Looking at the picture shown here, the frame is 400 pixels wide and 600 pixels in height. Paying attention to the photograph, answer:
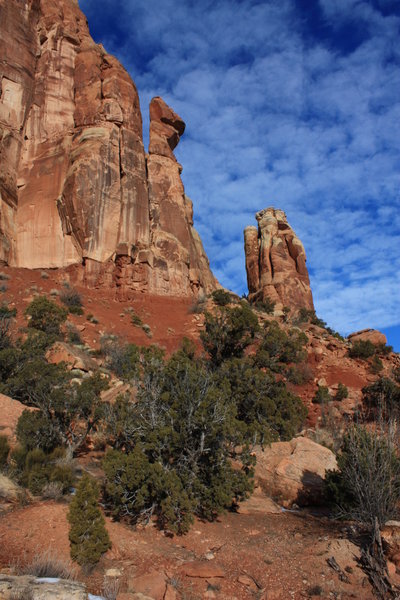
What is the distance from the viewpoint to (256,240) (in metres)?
52.2

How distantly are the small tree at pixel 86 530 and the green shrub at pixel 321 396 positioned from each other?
16.8 meters

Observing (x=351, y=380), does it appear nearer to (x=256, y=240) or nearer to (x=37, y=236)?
(x=37, y=236)

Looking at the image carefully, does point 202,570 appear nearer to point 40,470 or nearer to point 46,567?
point 46,567

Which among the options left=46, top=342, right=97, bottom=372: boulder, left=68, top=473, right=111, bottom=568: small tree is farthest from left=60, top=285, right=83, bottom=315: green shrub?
left=68, top=473, right=111, bottom=568: small tree

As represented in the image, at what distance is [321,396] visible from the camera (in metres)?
20.6

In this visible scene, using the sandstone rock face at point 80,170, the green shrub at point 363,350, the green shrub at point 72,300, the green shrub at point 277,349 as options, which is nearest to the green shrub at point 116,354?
the green shrub at point 72,300

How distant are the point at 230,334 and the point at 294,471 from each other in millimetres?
7676

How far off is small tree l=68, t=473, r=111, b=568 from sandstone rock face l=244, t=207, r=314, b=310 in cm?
4008

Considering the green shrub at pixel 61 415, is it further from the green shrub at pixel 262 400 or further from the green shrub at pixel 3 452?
the green shrub at pixel 262 400

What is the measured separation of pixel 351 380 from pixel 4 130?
3223 centimetres

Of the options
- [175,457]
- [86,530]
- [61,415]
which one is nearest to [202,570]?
[86,530]

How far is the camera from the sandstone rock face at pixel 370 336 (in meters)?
29.0

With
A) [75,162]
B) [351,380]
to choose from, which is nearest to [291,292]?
[351,380]

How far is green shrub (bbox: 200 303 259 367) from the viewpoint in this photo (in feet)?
52.6
